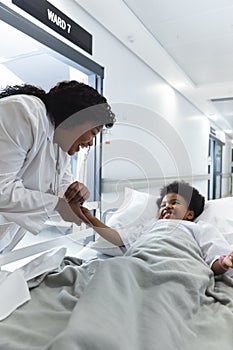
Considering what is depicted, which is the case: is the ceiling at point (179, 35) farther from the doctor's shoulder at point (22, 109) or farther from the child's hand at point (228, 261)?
the child's hand at point (228, 261)

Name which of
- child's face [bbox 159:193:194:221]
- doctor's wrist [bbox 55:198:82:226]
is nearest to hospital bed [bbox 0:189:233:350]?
doctor's wrist [bbox 55:198:82:226]

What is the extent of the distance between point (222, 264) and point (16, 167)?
3.03 feet

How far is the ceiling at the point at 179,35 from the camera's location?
91.7 inches

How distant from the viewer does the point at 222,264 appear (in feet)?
4.08

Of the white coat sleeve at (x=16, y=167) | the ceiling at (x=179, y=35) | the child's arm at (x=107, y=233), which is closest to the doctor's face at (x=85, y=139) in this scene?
the white coat sleeve at (x=16, y=167)

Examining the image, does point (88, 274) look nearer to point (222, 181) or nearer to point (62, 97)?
point (62, 97)

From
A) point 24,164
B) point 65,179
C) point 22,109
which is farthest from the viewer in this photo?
point 65,179

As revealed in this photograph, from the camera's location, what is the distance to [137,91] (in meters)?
3.23

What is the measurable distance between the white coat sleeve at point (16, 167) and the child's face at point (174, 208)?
82cm

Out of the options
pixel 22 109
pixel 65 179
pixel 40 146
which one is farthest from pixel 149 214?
pixel 22 109

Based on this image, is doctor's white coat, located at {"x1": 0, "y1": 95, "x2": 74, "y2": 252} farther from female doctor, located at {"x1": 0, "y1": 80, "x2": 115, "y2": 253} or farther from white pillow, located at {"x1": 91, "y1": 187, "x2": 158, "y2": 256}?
white pillow, located at {"x1": 91, "y1": 187, "x2": 158, "y2": 256}

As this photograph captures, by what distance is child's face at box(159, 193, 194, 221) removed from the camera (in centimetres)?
172

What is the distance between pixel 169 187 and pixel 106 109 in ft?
2.59

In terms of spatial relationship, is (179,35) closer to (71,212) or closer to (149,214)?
(149,214)
